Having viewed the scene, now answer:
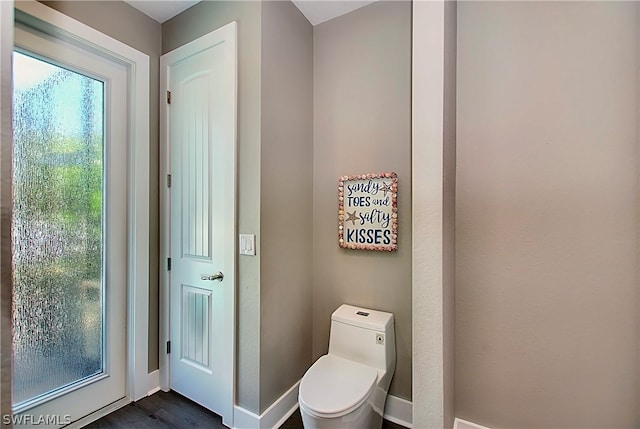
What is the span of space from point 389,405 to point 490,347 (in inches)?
28.2

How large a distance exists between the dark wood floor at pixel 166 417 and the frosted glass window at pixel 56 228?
30 cm

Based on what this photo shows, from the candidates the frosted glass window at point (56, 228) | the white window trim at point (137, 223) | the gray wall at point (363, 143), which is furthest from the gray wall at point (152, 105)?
the gray wall at point (363, 143)

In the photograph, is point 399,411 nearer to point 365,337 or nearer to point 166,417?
point 365,337

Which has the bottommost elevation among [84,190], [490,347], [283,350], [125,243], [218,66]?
[283,350]

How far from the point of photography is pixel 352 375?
4.73 ft

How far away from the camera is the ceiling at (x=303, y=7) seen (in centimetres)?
175

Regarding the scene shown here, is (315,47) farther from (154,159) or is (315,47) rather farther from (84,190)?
(84,190)

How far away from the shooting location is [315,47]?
1.97 m

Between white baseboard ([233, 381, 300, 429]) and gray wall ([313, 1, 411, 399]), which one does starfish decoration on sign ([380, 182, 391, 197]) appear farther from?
white baseboard ([233, 381, 300, 429])

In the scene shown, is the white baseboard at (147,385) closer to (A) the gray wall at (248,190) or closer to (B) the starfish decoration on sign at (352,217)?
(A) the gray wall at (248,190)

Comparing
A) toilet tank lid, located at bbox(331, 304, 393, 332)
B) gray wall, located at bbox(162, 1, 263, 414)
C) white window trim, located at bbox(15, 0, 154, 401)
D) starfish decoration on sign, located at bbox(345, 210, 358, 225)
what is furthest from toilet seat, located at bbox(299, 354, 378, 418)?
white window trim, located at bbox(15, 0, 154, 401)

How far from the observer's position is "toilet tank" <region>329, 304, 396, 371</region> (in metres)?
1.53

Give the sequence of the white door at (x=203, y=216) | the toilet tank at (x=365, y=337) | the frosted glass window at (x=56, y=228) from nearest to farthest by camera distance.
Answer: the frosted glass window at (x=56, y=228)
the toilet tank at (x=365, y=337)
the white door at (x=203, y=216)

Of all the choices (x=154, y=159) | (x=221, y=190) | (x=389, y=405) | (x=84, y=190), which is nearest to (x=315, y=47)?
(x=221, y=190)
